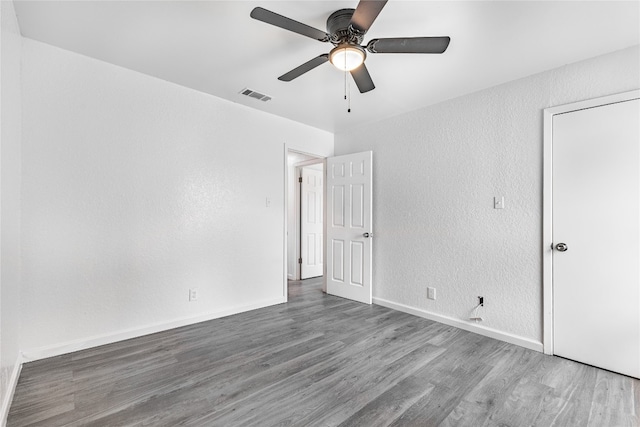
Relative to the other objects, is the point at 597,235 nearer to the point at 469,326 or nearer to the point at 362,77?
the point at 469,326

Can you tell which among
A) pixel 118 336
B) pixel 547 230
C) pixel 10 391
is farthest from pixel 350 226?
pixel 10 391

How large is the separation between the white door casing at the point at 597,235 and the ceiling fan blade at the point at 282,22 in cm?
231

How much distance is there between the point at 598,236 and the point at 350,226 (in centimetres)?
262

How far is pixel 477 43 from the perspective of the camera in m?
2.29

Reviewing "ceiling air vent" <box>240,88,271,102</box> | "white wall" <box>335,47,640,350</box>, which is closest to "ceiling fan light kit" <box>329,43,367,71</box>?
"ceiling air vent" <box>240,88,271,102</box>

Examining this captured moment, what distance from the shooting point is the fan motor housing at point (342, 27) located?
1884 millimetres

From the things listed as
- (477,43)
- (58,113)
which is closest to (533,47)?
(477,43)

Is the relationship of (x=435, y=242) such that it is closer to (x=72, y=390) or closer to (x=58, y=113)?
(x=72, y=390)

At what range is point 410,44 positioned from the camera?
184 cm

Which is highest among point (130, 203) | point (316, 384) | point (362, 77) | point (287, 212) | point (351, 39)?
point (351, 39)

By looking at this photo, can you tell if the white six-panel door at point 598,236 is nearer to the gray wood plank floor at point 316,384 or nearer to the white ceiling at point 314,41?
the gray wood plank floor at point 316,384

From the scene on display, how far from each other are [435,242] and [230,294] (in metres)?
2.51

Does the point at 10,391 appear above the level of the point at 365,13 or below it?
below

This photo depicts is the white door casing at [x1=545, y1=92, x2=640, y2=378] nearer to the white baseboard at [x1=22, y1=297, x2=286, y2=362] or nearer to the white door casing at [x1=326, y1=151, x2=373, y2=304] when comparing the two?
the white door casing at [x1=326, y1=151, x2=373, y2=304]
